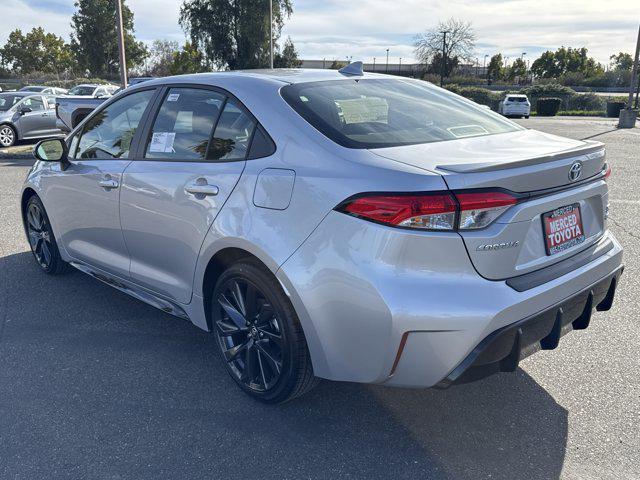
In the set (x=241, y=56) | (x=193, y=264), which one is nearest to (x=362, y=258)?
(x=193, y=264)

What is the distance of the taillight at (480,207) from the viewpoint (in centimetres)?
236

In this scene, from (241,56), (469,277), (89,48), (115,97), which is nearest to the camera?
(469,277)

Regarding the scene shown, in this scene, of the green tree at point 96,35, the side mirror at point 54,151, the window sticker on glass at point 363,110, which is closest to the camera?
the window sticker on glass at point 363,110

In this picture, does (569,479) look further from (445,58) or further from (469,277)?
(445,58)

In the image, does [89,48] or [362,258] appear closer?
[362,258]

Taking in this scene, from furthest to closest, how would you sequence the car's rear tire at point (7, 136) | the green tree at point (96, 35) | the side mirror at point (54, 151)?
1. the green tree at point (96, 35)
2. the car's rear tire at point (7, 136)
3. the side mirror at point (54, 151)

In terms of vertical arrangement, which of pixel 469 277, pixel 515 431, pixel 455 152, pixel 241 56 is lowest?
pixel 515 431

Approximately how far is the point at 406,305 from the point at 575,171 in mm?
1120

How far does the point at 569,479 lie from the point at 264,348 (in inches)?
59.9

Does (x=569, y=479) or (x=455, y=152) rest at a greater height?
(x=455, y=152)

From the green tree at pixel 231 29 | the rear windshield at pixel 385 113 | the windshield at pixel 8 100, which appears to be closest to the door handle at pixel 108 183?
the rear windshield at pixel 385 113

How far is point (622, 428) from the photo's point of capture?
2895mm

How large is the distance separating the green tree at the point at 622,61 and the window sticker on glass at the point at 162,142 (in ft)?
289

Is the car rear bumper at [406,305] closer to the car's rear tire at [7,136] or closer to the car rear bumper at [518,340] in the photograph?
the car rear bumper at [518,340]
